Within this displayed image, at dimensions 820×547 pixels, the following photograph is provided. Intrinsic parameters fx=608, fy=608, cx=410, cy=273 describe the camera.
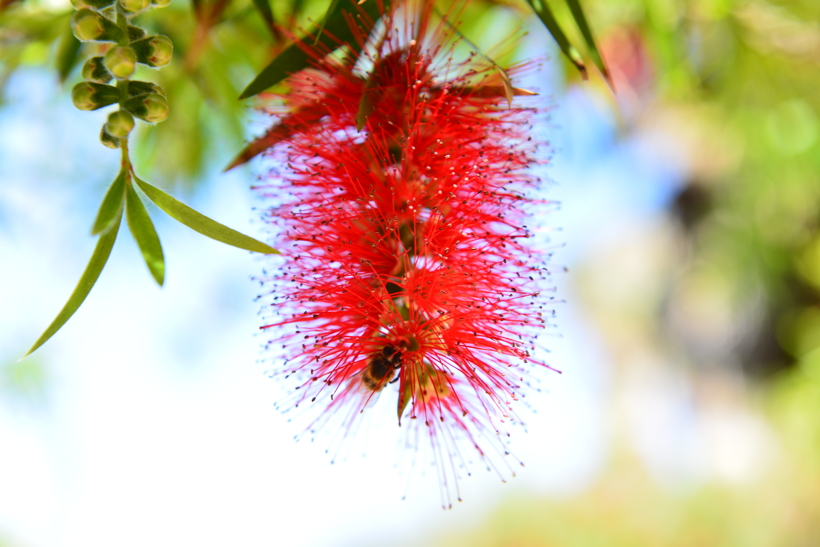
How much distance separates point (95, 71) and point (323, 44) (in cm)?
28

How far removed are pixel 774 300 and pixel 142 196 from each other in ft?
13.6

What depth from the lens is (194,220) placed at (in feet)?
2.08

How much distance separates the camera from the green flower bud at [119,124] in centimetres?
58

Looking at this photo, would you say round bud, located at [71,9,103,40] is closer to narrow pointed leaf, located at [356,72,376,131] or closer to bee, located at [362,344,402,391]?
narrow pointed leaf, located at [356,72,376,131]

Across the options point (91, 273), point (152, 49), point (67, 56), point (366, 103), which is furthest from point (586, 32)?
point (67, 56)

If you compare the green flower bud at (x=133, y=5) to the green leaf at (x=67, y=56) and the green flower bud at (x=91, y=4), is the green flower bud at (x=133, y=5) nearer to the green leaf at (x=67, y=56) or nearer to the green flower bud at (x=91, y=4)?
the green flower bud at (x=91, y=4)

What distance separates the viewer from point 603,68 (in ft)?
2.59

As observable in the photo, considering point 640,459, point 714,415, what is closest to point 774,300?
point 714,415

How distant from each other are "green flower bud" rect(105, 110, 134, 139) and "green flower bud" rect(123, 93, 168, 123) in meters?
0.01

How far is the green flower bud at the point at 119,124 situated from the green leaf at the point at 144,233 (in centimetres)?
7

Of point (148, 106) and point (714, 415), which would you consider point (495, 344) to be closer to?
point (148, 106)

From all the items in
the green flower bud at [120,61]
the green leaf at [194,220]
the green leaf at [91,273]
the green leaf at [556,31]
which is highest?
the green leaf at [556,31]

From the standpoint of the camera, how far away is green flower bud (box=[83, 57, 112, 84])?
59 cm

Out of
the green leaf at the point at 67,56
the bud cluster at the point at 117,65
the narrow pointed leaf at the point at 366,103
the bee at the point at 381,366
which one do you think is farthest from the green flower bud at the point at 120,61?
the green leaf at the point at 67,56
